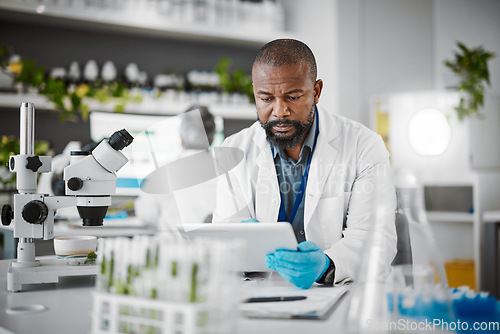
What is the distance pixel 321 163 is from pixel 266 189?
0.65 feet

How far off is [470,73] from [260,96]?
278 centimetres

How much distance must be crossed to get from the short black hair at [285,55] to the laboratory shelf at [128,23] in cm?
199

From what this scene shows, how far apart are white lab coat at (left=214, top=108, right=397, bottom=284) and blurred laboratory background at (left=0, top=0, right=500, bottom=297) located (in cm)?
171

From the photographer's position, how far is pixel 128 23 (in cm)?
339

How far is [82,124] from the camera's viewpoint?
3539 mm

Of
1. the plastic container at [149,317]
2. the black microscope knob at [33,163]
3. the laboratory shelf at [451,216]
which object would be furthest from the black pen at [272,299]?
the laboratory shelf at [451,216]

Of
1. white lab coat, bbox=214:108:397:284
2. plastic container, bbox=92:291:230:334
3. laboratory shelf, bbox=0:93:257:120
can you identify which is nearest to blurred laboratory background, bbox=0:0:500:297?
laboratory shelf, bbox=0:93:257:120

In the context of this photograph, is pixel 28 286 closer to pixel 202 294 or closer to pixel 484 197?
pixel 202 294

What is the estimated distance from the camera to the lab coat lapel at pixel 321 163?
167cm

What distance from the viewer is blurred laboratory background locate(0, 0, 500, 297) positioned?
329 centimetres

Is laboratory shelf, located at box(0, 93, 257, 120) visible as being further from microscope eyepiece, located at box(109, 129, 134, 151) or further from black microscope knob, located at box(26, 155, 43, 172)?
microscope eyepiece, located at box(109, 129, 134, 151)

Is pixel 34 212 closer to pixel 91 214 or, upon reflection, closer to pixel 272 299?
pixel 91 214

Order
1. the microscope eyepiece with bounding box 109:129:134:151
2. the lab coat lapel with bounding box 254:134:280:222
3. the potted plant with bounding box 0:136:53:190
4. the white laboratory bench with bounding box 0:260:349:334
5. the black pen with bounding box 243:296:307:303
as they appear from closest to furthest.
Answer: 1. the white laboratory bench with bounding box 0:260:349:334
2. the black pen with bounding box 243:296:307:303
3. the microscope eyepiece with bounding box 109:129:134:151
4. the lab coat lapel with bounding box 254:134:280:222
5. the potted plant with bounding box 0:136:53:190

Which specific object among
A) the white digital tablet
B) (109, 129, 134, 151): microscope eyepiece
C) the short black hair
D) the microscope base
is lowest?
the microscope base
